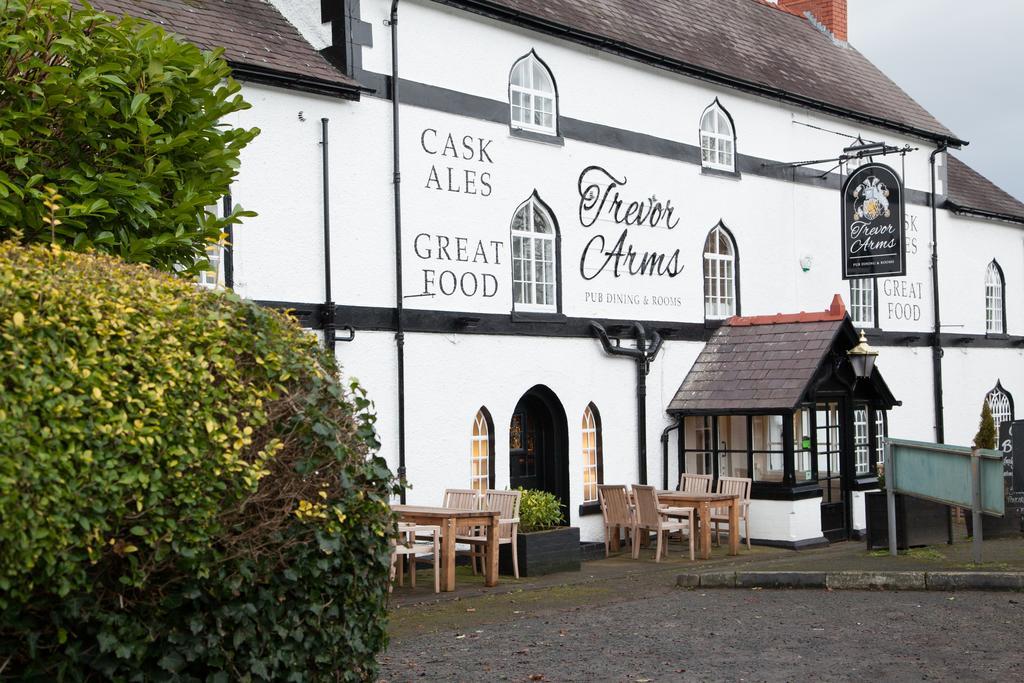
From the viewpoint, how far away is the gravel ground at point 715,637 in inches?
332

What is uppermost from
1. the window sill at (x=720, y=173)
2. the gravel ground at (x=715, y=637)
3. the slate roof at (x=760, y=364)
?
the window sill at (x=720, y=173)

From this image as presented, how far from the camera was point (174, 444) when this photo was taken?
5562 mm

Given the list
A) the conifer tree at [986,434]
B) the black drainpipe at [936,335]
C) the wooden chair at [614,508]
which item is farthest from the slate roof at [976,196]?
the wooden chair at [614,508]

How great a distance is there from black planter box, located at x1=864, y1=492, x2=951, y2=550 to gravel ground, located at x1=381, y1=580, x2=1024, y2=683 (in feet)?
11.8

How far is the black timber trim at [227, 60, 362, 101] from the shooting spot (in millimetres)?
13523

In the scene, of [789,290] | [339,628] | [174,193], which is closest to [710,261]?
[789,290]

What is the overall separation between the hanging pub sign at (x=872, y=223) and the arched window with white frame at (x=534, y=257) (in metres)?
6.11

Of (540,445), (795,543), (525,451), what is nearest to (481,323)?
(525,451)

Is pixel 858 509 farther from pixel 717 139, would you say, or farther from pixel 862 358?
pixel 717 139

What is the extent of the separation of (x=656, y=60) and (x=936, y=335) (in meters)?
9.48

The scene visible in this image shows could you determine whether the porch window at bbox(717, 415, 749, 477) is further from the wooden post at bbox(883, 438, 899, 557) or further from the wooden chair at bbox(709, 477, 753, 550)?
the wooden post at bbox(883, 438, 899, 557)

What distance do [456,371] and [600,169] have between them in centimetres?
400

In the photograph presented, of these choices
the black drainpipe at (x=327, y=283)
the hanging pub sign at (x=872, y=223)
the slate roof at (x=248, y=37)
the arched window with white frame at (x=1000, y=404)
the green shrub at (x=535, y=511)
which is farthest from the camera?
the arched window with white frame at (x=1000, y=404)

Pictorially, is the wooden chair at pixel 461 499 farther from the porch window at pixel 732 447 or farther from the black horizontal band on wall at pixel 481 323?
the porch window at pixel 732 447
